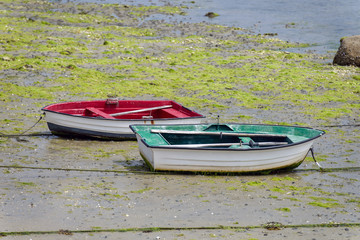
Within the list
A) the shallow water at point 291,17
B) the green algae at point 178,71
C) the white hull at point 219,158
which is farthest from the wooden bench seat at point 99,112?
the shallow water at point 291,17

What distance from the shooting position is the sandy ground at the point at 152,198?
9.44m

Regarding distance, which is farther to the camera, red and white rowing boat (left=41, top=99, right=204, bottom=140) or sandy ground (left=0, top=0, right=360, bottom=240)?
red and white rowing boat (left=41, top=99, right=204, bottom=140)

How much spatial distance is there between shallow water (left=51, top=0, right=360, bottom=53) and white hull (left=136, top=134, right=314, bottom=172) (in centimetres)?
1589

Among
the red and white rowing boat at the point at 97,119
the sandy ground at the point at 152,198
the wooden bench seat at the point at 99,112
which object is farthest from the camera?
the wooden bench seat at the point at 99,112

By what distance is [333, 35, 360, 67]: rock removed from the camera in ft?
75.5

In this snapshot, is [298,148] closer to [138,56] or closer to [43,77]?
[43,77]

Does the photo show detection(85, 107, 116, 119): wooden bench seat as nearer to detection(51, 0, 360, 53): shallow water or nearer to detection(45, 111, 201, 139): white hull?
detection(45, 111, 201, 139): white hull

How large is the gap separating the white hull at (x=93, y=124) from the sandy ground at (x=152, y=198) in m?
0.36

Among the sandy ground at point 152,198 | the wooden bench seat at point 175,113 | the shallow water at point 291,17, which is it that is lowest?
the sandy ground at point 152,198

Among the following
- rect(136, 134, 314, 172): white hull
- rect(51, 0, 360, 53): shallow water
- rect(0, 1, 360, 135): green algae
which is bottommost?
rect(136, 134, 314, 172): white hull

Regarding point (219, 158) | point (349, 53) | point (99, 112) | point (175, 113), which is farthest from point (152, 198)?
point (349, 53)

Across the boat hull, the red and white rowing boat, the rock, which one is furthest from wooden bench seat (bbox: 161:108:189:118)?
the rock

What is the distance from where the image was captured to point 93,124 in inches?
571

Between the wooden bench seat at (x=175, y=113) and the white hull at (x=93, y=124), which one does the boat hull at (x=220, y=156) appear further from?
the wooden bench seat at (x=175, y=113)
